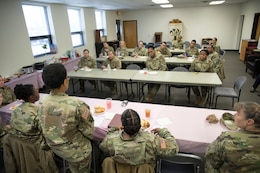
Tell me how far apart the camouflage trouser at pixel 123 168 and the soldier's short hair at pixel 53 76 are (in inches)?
30.2

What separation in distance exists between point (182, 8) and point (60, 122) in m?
11.6

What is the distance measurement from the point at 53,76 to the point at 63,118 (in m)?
0.34

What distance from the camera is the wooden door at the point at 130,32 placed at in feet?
39.2

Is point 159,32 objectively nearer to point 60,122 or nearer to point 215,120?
point 215,120

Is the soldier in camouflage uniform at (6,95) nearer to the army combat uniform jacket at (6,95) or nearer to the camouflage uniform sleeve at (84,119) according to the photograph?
the army combat uniform jacket at (6,95)

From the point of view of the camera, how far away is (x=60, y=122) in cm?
139

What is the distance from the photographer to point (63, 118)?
138 cm

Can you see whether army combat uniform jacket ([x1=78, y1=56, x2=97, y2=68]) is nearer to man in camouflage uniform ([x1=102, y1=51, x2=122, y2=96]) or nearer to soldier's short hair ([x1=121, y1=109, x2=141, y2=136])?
man in camouflage uniform ([x1=102, y1=51, x2=122, y2=96])

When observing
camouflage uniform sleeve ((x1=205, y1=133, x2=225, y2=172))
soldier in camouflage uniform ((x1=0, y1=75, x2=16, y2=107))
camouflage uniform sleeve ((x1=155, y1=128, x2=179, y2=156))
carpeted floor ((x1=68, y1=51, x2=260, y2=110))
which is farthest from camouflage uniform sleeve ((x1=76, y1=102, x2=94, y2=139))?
carpeted floor ((x1=68, y1=51, x2=260, y2=110))

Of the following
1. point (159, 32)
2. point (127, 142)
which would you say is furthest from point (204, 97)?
point (159, 32)

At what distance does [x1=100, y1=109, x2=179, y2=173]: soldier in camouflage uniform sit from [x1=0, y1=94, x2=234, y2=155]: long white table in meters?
0.43

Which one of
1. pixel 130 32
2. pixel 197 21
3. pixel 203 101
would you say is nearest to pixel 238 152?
pixel 203 101

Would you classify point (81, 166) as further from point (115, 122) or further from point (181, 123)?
point (181, 123)

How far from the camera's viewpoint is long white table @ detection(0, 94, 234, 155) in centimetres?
180
